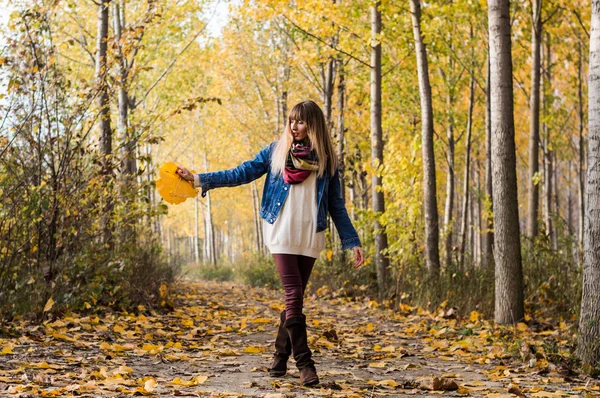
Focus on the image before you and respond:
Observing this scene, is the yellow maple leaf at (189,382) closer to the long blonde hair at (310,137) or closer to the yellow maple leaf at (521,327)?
the long blonde hair at (310,137)

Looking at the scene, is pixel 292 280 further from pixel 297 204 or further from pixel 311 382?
pixel 311 382

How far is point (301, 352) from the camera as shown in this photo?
14.9ft

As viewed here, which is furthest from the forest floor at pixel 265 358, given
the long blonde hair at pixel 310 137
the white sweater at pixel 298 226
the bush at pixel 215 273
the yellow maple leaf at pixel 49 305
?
the bush at pixel 215 273

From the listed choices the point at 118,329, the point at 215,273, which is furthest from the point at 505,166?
the point at 215,273

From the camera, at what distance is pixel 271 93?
21094 mm

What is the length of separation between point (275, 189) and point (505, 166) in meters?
3.40

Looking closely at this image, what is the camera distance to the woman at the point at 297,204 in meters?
4.58

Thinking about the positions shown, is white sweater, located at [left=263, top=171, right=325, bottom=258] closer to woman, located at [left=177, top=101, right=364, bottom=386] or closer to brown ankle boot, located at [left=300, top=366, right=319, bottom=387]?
woman, located at [left=177, top=101, right=364, bottom=386]

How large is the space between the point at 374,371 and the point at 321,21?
771 centimetres

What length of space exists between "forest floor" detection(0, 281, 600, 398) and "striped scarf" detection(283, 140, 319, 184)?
132 centimetres

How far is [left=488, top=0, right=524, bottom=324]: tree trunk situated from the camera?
7207 mm

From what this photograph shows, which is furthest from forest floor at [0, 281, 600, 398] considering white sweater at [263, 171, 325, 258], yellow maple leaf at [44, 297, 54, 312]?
white sweater at [263, 171, 325, 258]

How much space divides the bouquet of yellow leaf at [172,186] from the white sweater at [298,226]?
0.57m

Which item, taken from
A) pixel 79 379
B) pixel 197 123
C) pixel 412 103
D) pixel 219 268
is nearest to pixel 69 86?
pixel 79 379
